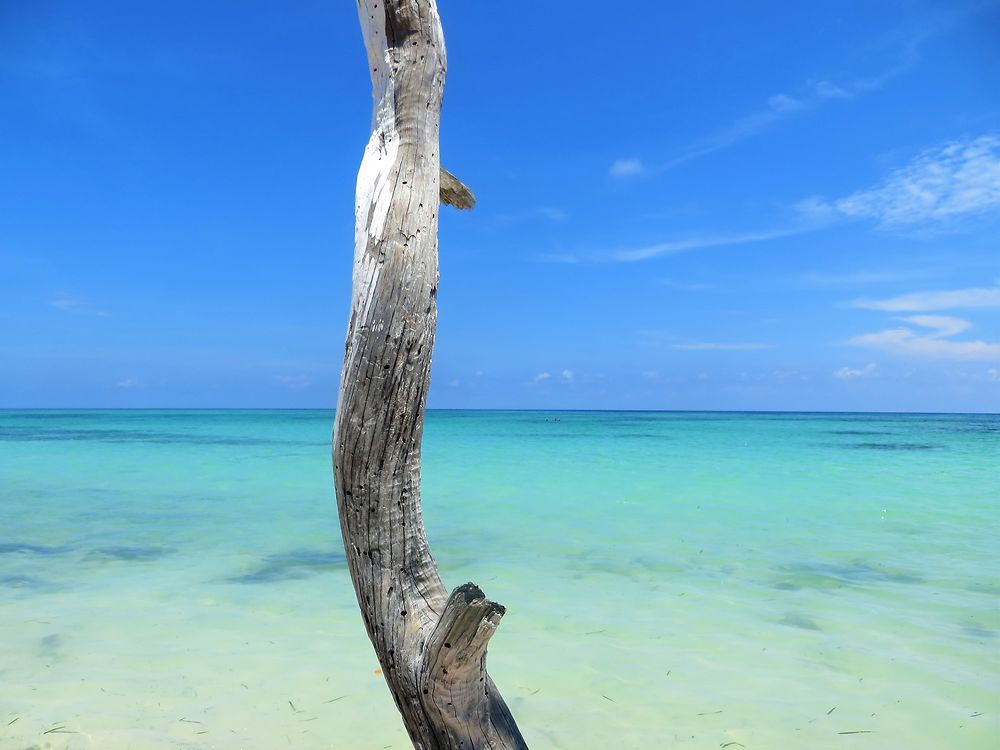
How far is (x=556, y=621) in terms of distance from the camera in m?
5.27

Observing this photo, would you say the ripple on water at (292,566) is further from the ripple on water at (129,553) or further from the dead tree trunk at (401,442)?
the dead tree trunk at (401,442)

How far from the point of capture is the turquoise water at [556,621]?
362 centimetres

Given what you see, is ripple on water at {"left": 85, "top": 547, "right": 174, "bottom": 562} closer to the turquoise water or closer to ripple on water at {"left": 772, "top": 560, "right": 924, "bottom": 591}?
the turquoise water

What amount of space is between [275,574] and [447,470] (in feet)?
34.3

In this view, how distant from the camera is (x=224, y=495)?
12.3 m

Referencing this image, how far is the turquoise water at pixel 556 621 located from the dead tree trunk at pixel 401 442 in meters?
1.84

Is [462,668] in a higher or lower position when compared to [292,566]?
higher

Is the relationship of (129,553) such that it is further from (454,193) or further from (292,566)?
(454,193)

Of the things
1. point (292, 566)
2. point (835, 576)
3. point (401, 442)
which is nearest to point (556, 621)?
point (292, 566)

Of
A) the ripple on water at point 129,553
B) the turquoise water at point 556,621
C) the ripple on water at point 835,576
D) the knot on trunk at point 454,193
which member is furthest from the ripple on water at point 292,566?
the knot on trunk at point 454,193

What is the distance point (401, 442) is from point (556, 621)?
12.6 ft

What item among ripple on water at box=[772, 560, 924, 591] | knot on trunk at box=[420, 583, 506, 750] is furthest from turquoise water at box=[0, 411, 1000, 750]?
knot on trunk at box=[420, 583, 506, 750]

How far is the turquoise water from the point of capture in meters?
3.62

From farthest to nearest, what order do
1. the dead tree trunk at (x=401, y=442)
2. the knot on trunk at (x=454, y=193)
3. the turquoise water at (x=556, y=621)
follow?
1. the turquoise water at (x=556, y=621)
2. the knot on trunk at (x=454, y=193)
3. the dead tree trunk at (x=401, y=442)
